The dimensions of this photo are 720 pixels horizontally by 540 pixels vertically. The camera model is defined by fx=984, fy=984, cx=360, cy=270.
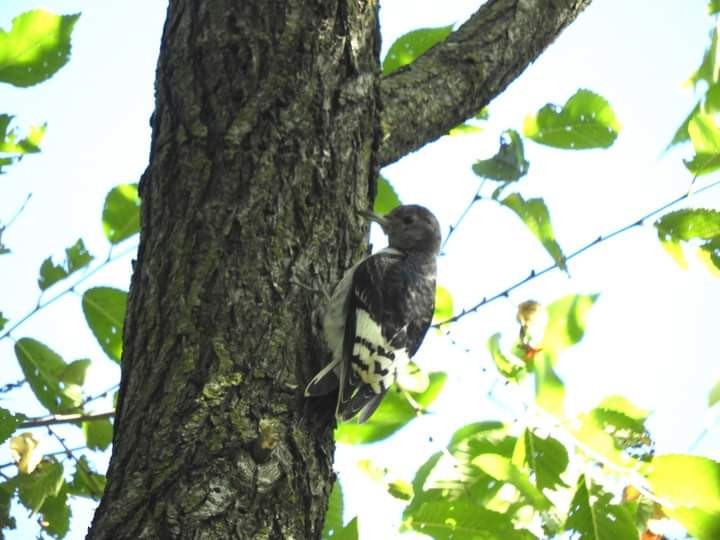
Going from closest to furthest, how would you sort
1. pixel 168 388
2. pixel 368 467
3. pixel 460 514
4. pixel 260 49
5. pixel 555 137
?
pixel 460 514 → pixel 168 388 → pixel 368 467 → pixel 260 49 → pixel 555 137

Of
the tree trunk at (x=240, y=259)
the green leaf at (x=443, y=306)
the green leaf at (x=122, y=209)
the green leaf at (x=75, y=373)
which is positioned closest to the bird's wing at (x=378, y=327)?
the green leaf at (x=443, y=306)

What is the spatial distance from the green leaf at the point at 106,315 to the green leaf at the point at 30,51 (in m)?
0.75

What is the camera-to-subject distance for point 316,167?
122 inches

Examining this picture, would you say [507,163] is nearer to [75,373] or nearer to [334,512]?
[334,512]

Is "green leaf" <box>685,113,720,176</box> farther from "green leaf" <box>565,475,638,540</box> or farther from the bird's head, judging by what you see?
the bird's head

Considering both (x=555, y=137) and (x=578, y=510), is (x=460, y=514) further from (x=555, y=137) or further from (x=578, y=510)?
(x=555, y=137)

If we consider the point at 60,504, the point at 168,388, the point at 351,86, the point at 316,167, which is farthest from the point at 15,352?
the point at 351,86

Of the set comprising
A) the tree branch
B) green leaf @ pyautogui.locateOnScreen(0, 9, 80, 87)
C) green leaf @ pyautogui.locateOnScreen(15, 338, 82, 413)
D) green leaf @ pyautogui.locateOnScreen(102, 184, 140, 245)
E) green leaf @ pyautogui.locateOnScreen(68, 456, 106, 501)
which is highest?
the tree branch

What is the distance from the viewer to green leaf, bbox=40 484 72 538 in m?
3.71

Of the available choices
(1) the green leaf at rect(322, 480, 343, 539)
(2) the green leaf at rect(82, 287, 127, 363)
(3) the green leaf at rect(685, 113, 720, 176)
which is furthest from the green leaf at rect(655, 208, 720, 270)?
(2) the green leaf at rect(82, 287, 127, 363)

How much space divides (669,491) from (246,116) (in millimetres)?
1654

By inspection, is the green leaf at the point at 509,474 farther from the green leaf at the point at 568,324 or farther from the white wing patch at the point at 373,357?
the white wing patch at the point at 373,357

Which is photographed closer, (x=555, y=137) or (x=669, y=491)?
(x=669, y=491)

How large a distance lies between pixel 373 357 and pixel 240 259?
0.87 m
